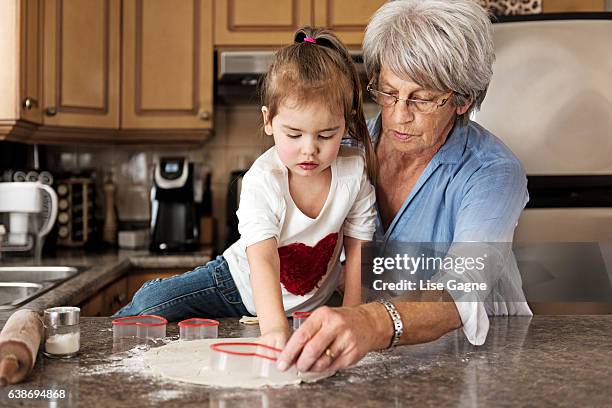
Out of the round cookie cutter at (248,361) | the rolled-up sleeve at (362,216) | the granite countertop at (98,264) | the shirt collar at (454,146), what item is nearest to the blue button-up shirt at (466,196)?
the shirt collar at (454,146)

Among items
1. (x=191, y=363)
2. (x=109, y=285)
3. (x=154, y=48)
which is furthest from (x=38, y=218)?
(x=191, y=363)

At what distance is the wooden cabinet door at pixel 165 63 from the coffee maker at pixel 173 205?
217 millimetres

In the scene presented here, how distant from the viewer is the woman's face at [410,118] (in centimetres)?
145

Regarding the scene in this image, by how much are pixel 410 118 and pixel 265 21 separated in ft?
5.71

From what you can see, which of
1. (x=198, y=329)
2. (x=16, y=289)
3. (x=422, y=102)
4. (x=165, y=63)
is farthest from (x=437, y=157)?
(x=165, y=63)

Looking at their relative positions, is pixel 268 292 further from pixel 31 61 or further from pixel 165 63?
pixel 165 63

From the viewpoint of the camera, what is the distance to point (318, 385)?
3.22ft

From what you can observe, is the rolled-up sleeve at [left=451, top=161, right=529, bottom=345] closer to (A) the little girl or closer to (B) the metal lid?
(A) the little girl

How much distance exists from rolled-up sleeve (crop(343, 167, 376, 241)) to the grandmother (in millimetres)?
103

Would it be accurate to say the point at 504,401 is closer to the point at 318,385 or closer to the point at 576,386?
the point at 576,386

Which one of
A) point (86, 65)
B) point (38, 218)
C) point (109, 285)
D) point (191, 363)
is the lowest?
point (109, 285)

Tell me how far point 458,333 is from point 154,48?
2.15 metres

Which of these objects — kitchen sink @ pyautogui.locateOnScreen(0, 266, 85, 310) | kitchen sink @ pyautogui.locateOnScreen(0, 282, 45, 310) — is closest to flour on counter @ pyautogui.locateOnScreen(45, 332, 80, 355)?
kitchen sink @ pyautogui.locateOnScreen(0, 266, 85, 310)

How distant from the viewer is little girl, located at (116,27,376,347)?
1.32 meters
